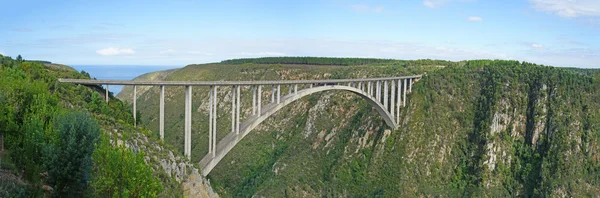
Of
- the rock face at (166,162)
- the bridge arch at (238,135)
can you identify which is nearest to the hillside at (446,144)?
the bridge arch at (238,135)

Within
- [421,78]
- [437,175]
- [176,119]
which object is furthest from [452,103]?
[176,119]

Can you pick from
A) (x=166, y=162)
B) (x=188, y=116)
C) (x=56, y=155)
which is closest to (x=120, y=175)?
(x=56, y=155)

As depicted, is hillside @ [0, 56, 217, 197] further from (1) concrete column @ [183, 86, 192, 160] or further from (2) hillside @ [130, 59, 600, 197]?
(2) hillside @ [130, 59, 600, 197]

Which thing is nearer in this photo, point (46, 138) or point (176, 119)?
point (46, 138)

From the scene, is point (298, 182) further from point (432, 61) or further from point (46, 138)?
point (432, 61)

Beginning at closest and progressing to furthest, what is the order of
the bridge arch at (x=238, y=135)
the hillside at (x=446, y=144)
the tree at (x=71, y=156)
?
the tree at (x=71, y=156)
the bridge arch at (x=238, y=135)
the hillside at (x=446, y=144)

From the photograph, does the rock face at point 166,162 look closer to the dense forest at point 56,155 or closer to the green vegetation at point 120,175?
the dense forest at point 56,155

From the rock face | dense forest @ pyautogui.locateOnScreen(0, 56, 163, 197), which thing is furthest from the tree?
the rock face
